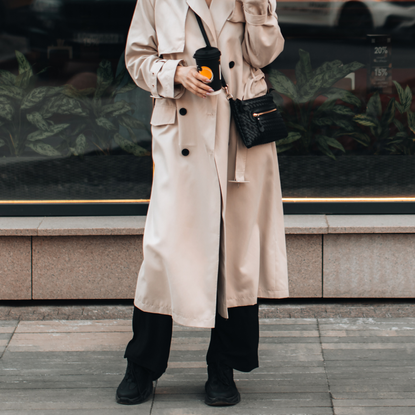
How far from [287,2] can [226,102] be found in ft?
6.34

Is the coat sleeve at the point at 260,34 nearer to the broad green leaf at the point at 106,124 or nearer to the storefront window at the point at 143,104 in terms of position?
the storefront window at the point at 143,104

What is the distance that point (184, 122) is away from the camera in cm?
256

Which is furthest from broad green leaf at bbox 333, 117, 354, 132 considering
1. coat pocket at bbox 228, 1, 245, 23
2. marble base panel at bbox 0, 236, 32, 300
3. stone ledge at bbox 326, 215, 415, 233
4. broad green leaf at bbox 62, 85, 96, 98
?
marble base panel at bbox 0, 236, 32, 300

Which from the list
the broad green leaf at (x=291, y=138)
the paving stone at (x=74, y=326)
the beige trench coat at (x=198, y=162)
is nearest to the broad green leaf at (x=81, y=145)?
the paving stone at (x=74, y=326)

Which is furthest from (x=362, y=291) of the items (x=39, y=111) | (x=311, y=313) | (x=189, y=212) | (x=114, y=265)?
(x=39, y=111)

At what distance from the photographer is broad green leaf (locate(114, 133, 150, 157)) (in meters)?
4.39

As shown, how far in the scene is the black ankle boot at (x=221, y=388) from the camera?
278 cm

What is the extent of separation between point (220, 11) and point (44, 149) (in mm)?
2245

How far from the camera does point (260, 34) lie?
2.54 meters

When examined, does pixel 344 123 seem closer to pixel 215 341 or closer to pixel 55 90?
pixel 55 90

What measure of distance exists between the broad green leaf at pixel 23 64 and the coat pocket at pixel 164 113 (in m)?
2.01

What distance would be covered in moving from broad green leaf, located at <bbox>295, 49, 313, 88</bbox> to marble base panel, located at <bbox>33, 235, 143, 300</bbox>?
1581mm

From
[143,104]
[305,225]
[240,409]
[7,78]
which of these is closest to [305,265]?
[305,225]

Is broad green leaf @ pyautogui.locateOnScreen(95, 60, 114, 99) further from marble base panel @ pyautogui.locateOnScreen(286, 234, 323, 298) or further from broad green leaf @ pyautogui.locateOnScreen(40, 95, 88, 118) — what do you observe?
marble base panel @ pyautogui.locateOnScreen(286, 234, 323, 298)
